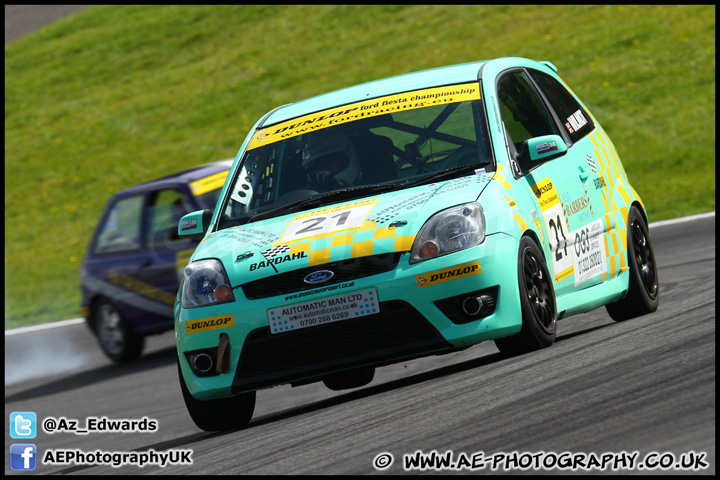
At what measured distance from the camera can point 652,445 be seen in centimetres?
412

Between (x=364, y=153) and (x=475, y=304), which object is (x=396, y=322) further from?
(x=364, y=153)

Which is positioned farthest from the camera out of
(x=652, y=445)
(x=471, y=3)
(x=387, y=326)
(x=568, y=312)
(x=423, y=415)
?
(x=471, y=3)

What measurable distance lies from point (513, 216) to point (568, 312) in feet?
2.76

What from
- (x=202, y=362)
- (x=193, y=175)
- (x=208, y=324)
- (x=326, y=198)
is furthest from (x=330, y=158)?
(x=193, y=175)

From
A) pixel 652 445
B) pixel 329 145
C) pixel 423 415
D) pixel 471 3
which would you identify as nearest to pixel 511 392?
pixel 423 415

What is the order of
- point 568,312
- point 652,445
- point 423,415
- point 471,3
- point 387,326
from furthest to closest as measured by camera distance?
1. point 471,3
2. point 568,312
3. point 387,326
4. point 423,415
5. point 652,445

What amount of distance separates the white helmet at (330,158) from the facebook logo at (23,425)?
397 centimetres

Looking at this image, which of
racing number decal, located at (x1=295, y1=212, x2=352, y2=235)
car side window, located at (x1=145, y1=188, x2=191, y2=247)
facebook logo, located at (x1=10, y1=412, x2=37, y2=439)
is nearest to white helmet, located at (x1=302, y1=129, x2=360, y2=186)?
racing number decal, located at (x1=295, y1=212, x2=352, y2=235)

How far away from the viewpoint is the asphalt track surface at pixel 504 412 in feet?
14.4

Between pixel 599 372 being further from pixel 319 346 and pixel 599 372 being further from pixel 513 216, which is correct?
pixel 319 346

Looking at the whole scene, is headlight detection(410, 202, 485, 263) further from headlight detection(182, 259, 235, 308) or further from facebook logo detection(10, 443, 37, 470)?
facebook logo detection(10, 443, 37, 470)

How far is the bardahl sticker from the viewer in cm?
680

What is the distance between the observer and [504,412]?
5027 mm

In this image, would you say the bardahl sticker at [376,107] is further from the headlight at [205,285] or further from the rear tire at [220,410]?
A: the rear tire at [220,410]
